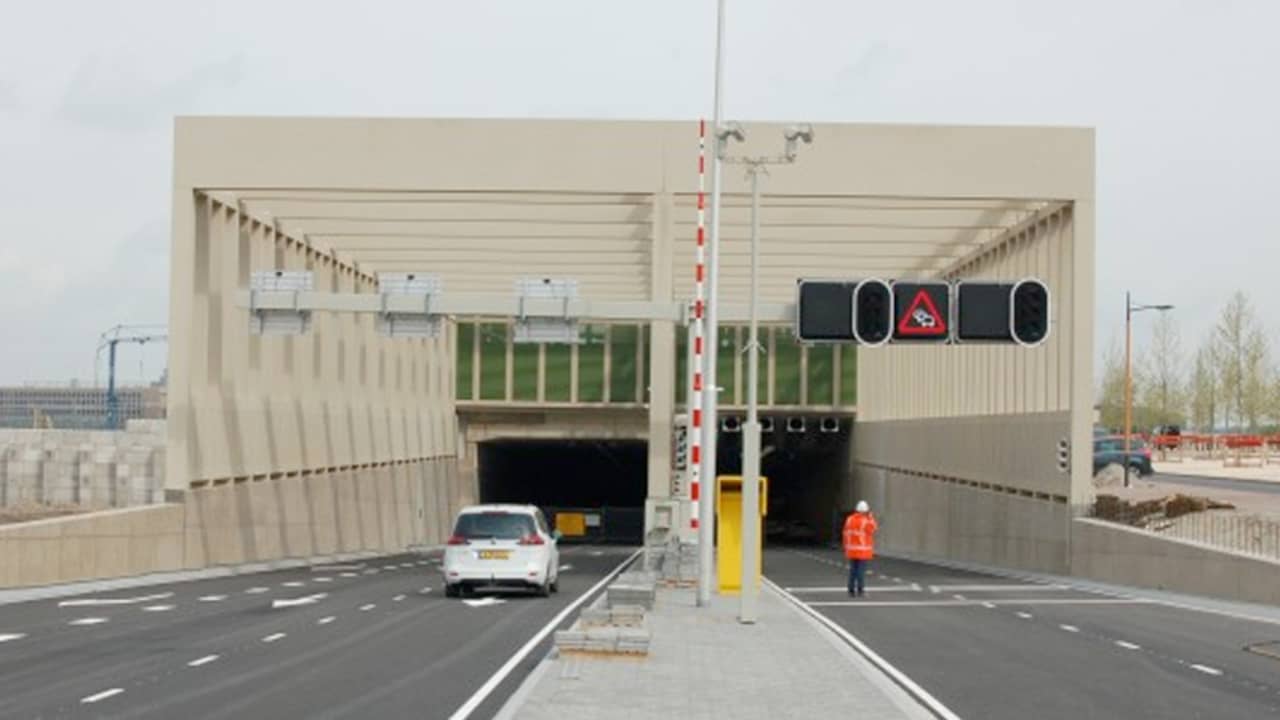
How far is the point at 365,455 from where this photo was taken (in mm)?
52656

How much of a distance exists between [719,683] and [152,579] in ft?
67.2

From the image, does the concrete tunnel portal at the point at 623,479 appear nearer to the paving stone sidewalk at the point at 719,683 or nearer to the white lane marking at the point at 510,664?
the white lane marking at the point at 510,664

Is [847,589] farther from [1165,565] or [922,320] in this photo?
[922,320]

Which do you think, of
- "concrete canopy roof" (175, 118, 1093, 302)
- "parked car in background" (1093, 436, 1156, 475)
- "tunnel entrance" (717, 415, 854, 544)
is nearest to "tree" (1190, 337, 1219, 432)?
"parked car in background" (1093, 436, 1156, 475)

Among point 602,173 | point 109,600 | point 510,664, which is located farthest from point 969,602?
point 602,173

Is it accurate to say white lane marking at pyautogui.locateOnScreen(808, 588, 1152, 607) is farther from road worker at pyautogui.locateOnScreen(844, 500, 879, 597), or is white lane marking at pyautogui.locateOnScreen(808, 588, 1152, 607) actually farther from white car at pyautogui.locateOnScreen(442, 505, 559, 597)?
white car at pyautogui.locateOnScreen(442, 505, 559, 597)

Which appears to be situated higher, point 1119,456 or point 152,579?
point 1119,456

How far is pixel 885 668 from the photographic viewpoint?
16031 mm

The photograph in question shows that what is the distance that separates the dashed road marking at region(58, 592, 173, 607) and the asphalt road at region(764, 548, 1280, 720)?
35.5ft

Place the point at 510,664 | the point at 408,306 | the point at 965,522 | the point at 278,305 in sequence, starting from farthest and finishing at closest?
the point at 965,522
the point at 408,306
the point at 278,305
the point at 510,664

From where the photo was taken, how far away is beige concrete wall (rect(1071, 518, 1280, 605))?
26938 millimetres

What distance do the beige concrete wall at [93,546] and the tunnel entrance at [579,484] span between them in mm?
45610

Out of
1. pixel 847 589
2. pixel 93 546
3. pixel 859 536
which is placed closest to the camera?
pixel 859 536

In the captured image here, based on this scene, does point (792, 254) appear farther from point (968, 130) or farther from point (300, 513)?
point (300, 513)
